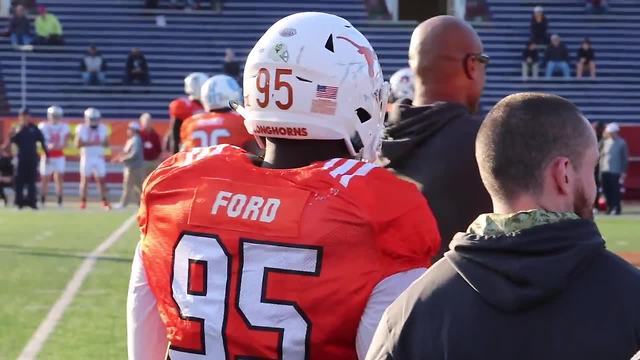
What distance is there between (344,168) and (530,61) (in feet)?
81.1

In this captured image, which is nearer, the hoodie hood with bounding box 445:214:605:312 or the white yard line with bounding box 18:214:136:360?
the hoodie hood with bounding box 445:214:605:312

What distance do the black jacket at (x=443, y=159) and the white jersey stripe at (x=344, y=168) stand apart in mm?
1250

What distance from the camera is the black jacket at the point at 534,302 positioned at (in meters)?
1.96

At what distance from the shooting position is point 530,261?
1.98 meters

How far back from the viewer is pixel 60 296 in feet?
31.1

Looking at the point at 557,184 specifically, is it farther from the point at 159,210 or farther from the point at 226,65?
the point at 226,65

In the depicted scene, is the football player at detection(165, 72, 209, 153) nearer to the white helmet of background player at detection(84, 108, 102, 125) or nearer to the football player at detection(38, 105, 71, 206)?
the white helmet of background player at detection(84, 108, 102, 125)

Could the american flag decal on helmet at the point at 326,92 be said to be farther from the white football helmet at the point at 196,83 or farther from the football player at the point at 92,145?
the football player at the point at 92,145

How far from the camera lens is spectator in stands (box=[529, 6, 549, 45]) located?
87.6 feet

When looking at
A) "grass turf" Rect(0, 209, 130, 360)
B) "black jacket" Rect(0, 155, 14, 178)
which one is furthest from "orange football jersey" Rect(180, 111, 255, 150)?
"black jacket" Rect(0, 155, 14, 178)

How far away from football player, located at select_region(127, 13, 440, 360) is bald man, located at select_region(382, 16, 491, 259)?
Result: 39.7 inches

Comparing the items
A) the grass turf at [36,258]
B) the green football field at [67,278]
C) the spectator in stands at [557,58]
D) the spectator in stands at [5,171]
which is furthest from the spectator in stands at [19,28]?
the spectator in stands at [557,58]

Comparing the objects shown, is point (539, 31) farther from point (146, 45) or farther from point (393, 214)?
point (393, 214)

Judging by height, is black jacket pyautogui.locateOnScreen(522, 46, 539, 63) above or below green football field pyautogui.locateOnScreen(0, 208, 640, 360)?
above
